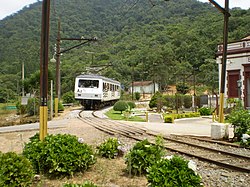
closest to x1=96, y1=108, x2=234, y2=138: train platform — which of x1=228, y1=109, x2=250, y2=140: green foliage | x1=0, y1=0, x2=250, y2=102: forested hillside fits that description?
x1=228, y1=109, x2=250, y2=140: green foliage

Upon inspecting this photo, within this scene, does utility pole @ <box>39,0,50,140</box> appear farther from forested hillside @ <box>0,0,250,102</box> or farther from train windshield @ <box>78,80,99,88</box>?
forested hillside @ <box>0,0,250,102</box>

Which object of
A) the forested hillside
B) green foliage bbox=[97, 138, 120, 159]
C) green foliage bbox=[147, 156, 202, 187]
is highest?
the forested hillside

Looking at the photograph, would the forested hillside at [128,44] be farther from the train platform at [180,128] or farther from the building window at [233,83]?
the train platform at [180,128]

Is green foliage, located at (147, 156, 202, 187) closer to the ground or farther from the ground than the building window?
closer to the ground

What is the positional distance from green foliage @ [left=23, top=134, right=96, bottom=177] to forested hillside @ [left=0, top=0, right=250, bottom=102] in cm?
3883

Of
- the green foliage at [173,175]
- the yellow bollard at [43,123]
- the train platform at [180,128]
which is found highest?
the yellow bollard at [43,123]

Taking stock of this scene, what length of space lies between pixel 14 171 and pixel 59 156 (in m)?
0.96

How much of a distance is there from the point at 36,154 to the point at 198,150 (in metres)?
4.72

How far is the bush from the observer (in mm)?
4324

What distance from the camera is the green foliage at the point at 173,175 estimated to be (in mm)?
3922

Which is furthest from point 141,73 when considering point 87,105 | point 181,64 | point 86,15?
point 87,105

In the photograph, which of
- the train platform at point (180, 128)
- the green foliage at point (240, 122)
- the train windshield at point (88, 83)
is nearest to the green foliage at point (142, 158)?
the green foliage at point (240, 122)

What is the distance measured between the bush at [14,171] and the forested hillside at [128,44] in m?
39.8

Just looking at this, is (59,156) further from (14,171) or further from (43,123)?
(43,123)
